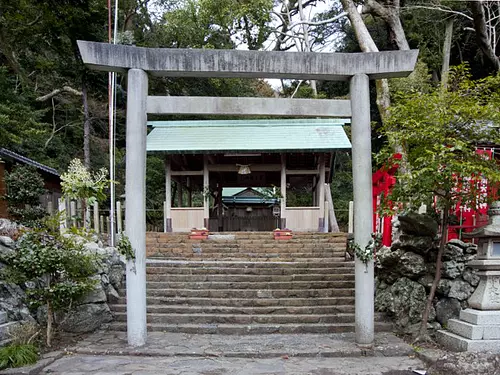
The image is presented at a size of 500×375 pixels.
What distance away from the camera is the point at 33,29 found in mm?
14578

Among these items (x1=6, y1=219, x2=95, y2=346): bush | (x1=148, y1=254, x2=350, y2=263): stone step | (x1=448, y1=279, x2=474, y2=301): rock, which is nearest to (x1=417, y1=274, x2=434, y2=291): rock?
(x1=448, y1=279, x2=474, y2=301): rock

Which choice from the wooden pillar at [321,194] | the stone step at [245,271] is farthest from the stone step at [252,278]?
the wooden pillar at [321,194]

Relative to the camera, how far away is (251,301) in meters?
7.16

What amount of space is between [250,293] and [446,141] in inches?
183

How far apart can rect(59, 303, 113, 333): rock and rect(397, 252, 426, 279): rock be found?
557 centimetres

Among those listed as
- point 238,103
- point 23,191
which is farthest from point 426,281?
point 23,191

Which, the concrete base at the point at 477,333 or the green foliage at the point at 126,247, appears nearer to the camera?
the concrete base at the point at 477,333

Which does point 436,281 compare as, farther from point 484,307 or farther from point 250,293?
point 250,293

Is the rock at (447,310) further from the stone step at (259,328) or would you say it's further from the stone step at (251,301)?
the stone step at (251,301)

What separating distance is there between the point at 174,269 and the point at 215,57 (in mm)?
5021

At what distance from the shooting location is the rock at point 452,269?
6.19m

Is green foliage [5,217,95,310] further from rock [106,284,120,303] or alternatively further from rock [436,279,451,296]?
rock [436,279,451,296]

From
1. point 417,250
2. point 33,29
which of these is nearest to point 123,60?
point 417,250

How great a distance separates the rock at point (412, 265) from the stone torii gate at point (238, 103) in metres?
1.12
